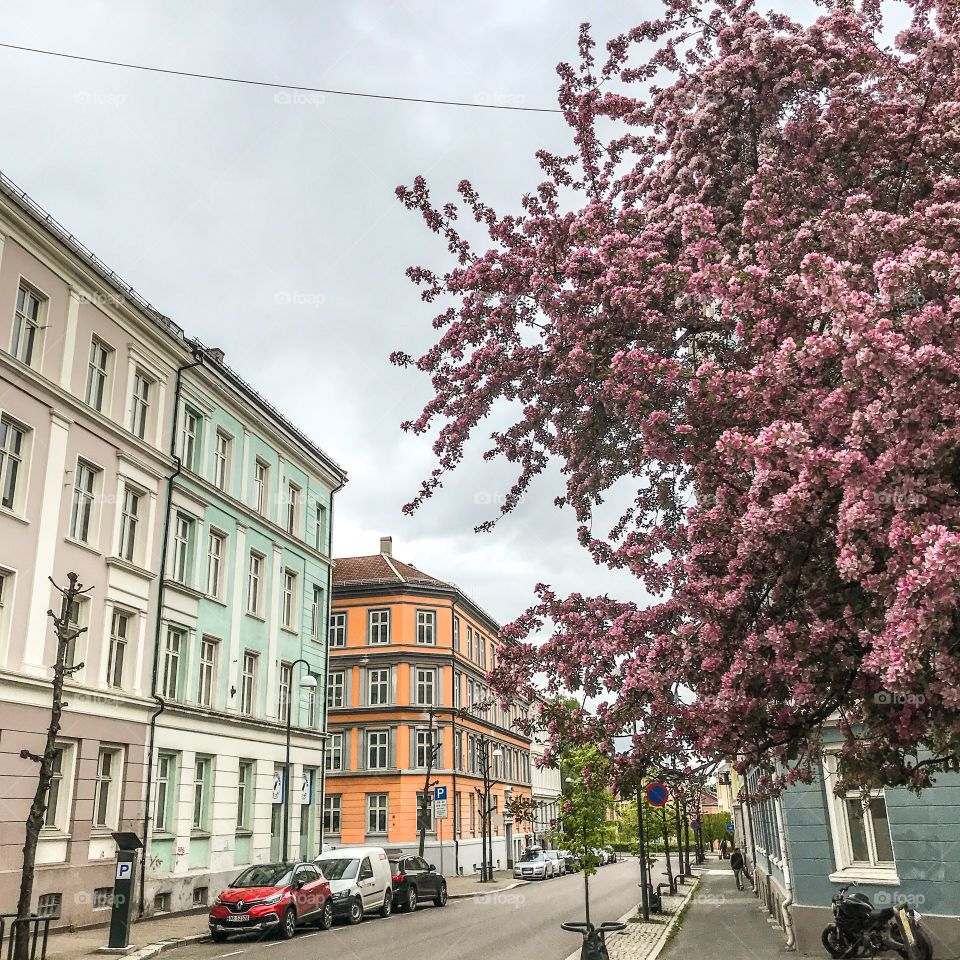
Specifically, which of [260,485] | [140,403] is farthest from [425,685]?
Answer: [140,403]

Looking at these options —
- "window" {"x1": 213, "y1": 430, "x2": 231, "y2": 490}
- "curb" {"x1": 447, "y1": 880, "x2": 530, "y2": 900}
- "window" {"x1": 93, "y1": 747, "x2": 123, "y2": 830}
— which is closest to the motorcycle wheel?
"window" {"x1": 93, "y1": 747, "x2": 123, "y2": 830}

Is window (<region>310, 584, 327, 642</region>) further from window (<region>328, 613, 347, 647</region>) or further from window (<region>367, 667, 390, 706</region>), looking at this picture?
window (<region>328, 613, 347, 647</region>)

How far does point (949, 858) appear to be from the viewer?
43.6 feet

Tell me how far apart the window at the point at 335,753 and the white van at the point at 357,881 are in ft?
83.9

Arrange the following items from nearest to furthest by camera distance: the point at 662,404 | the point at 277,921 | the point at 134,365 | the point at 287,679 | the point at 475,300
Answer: the point at 662,404
the point at 475,300
the point at 277,921
the point at 134,365
the point at 287,679

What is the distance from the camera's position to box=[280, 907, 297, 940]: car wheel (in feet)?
63.7

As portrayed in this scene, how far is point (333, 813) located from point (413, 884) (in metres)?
23.9

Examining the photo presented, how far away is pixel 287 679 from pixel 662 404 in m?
26.4

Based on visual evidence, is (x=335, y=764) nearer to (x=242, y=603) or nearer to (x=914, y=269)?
(x=242, y=603)

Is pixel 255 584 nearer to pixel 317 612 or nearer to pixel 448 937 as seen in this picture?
pixel 317 612

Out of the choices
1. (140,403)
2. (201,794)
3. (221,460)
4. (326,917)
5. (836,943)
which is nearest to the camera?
(836,943)

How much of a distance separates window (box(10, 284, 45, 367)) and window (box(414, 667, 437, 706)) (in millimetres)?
35682

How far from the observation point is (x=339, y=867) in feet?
78.9

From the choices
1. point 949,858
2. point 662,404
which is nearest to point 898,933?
point 949,858
